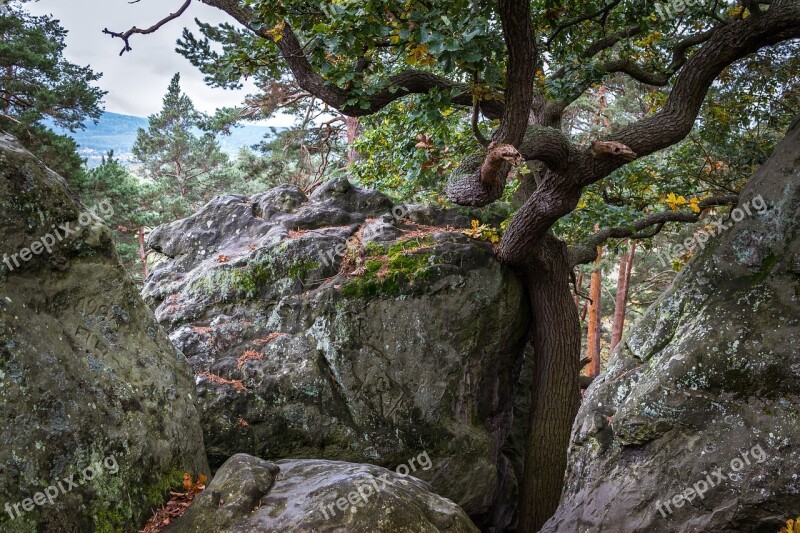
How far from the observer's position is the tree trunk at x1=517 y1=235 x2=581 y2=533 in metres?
6.95

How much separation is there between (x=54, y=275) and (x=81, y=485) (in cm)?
154

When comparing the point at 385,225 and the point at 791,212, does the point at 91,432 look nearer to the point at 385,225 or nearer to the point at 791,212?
the point at 385,225

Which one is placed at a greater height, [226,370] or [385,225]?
[385,225]

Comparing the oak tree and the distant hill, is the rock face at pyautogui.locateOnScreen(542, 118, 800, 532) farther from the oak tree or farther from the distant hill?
the distant hill

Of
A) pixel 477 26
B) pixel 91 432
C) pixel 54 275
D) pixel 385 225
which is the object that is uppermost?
pixel 477 26

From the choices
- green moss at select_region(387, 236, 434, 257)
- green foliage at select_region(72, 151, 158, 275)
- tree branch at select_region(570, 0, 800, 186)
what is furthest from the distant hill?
tree branch at select_region(570, 0, 800, 186)

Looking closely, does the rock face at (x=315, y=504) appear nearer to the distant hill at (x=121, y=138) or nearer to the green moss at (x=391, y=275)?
the green moss at (x=391, y=275)

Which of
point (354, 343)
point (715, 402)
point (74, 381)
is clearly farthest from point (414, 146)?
point (74, 381)

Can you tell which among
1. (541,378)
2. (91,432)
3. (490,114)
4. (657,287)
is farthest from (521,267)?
(657,287)

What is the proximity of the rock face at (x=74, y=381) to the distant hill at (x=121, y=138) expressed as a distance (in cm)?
1060

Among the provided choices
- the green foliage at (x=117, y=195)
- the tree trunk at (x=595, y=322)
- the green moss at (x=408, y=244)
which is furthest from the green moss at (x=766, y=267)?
the green foliage at (x=117, y=195)

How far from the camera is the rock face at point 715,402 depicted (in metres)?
4.19

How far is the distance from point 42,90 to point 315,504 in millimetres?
12112

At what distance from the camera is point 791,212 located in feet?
15.8
